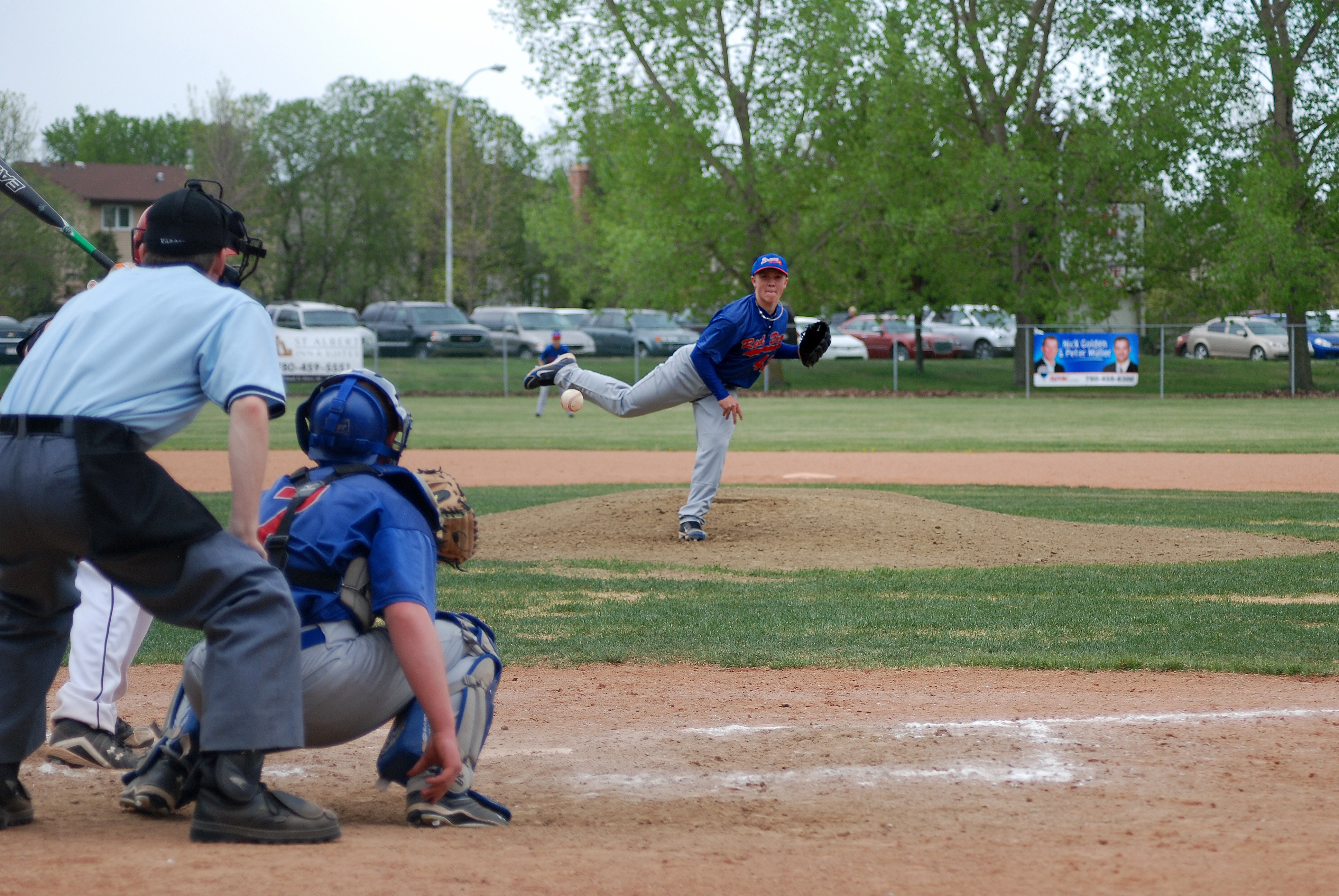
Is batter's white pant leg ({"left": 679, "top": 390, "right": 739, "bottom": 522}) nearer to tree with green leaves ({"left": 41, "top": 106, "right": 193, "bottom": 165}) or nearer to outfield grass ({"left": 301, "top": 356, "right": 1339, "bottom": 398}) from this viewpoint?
outfield grass ({"left": 301, "top": 356, "right": 1339, "bottom": 398})

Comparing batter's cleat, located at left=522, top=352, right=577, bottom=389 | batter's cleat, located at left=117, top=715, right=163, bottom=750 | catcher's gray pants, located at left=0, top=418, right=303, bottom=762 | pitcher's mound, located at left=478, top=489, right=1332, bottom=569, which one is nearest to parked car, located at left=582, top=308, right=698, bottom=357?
pitcher's mound, located at left=478, top=489, right=1332, bottom=569

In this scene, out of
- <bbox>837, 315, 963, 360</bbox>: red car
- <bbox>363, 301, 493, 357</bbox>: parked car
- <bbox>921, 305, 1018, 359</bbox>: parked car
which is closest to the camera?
<bbox>363, 301, 493, 357</bbox>: parked car

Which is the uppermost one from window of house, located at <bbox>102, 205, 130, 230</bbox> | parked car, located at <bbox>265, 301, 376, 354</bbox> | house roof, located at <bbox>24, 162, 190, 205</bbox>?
house roof, located at <bbox>24, 162, 190, 205</bbox>

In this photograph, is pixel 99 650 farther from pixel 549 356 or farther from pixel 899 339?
pixel 899 339

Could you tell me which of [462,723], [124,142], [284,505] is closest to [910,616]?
[462,723]

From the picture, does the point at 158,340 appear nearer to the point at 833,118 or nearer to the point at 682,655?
the point at 682,655

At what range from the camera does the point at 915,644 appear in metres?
6.46

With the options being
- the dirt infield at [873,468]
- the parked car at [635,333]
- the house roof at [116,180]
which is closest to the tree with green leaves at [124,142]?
the house roof at [116,180]

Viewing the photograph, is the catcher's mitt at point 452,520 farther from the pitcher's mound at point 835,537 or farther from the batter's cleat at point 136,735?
the pitcher's mound at point 835,537

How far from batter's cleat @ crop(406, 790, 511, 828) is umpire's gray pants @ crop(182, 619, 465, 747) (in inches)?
10.1

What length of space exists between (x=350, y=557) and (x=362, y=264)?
67.0m

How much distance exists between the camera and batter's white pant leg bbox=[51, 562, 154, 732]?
4.29 metres

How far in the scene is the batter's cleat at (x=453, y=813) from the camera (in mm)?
3527

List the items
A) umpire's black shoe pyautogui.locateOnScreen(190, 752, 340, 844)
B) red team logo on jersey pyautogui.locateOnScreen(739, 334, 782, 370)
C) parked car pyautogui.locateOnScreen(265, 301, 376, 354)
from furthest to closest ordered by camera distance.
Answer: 1. parked car pyautogui.locateOnScreen(265, 301, 376, 354)
2. red team logo on jersey pyautogui.locateOnScreen(739, 334, 782, 370)
3. umpire's black shoe pyautogui.locateOnScreen(190, 752, 340, 844)
